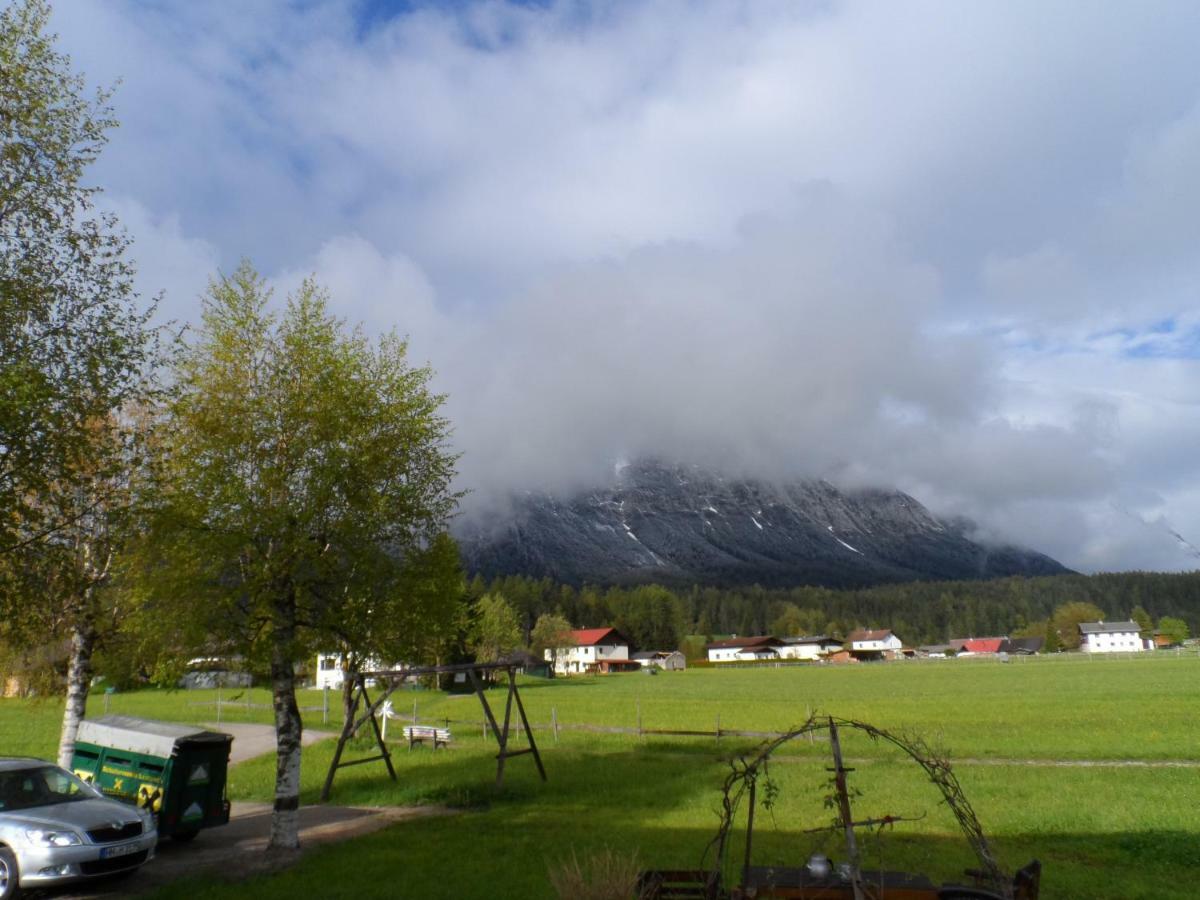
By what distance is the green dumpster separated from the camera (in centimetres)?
1542

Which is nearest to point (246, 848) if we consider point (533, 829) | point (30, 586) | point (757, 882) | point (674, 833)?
point (533, 829)

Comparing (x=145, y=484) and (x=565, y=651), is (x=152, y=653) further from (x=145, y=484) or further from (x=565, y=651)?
(x=565, y=651)

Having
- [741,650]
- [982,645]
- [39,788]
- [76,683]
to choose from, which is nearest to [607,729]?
[76,683]

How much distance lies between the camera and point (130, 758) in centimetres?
1605

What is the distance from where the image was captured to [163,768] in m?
15.4

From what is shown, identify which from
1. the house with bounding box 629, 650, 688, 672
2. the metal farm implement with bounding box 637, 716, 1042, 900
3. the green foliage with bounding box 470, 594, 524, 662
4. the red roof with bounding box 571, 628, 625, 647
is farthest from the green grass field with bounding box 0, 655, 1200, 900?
the house with bounding box 629, 650, 688, 672

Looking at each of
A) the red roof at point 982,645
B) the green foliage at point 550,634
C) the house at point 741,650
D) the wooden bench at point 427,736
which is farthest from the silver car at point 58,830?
the red roof at point 982,645

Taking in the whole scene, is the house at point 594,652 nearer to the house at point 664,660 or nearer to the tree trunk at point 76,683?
the house at point 664,660

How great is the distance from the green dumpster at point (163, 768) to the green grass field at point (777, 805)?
2.86m

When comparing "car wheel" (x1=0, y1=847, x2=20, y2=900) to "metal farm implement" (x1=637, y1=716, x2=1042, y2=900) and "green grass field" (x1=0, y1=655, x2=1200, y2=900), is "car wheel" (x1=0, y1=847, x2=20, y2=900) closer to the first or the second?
"green grass field" (x1=0, y1=655, x2=1200, y2=900)

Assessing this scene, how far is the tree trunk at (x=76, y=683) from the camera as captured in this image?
18125mm

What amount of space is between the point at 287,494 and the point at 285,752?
15.3 ft

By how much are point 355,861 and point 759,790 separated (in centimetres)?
961

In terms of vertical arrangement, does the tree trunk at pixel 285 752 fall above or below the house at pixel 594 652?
above
